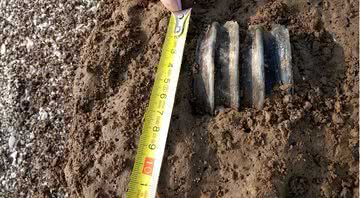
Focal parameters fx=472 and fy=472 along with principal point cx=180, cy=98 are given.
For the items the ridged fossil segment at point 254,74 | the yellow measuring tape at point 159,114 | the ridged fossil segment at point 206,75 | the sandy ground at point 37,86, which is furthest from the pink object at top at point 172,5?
the sandy ground at point 37,86

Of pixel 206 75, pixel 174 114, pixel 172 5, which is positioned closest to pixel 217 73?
pixel 206 75

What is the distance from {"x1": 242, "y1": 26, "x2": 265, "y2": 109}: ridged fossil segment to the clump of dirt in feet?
0.21

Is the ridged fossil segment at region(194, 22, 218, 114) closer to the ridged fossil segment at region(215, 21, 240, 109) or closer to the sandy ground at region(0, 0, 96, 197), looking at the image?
the ridged fossil segment at region(215, 21, 240, 109)

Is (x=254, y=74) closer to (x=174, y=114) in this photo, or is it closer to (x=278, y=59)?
(x=278, y=59)

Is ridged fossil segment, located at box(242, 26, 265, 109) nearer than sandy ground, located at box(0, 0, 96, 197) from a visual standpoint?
Yes

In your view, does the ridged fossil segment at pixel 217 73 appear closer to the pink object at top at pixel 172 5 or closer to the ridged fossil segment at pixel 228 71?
the ridged fossil segment at pixel 228 71

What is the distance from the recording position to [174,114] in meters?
2.37

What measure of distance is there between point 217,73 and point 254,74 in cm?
19

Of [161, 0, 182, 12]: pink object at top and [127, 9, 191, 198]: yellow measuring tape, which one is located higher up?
[161, 0, 182, 12]: pink object at top

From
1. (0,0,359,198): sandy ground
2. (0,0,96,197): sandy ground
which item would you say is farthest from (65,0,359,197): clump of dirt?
Result: (0,0,96,197): sandy ground

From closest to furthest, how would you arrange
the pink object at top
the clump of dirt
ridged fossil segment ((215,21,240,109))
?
the clump of dirt → ridged fossil segment ((215,21,240,109)) → the pink object at top

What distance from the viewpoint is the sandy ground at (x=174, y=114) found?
86.6 inches

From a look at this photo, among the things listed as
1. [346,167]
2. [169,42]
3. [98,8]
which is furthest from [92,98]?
[346,167]

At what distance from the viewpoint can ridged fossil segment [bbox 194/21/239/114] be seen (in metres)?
2.31
